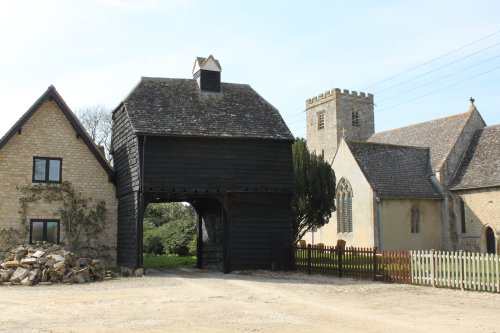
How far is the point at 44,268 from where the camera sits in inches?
770

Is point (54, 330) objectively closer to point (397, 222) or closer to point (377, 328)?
point (377, 328)

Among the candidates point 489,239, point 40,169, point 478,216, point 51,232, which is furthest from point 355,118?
point 51,232

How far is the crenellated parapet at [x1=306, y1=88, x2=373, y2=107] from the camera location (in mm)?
57156

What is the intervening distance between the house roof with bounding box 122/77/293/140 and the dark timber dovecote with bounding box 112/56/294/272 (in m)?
0.04

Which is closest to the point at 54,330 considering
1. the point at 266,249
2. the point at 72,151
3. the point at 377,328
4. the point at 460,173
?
the point at 377,328

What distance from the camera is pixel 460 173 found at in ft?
122

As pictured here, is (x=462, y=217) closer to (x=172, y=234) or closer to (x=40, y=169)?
(x=172, y=234)

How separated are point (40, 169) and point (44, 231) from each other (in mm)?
2845

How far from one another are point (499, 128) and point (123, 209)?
27344 mm

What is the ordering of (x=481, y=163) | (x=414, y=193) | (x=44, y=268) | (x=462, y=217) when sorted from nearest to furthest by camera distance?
1. (x=44, y=268)
2. (x=414, y=193)
3. (x=462, y=217)
4. (x=481, y=163)

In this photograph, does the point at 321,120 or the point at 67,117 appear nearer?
the point at 67,117

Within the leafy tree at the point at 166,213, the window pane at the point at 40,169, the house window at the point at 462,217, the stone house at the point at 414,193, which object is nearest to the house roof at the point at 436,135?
the stone house at the point at 414,193

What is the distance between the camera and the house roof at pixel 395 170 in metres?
35.0

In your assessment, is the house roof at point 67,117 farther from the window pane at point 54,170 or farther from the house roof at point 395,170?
the house roof at point 395,170
